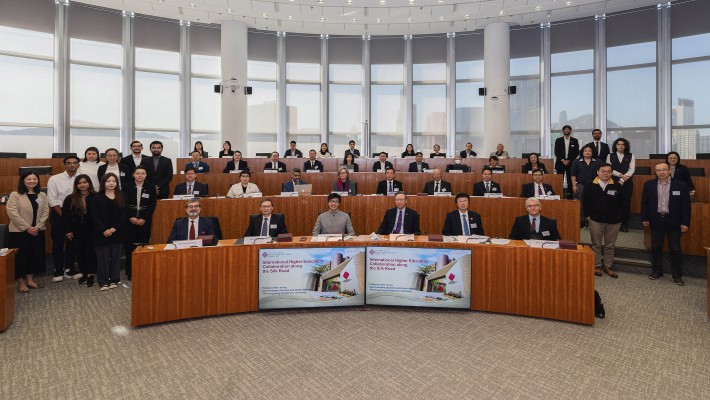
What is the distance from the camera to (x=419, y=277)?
4.23 m

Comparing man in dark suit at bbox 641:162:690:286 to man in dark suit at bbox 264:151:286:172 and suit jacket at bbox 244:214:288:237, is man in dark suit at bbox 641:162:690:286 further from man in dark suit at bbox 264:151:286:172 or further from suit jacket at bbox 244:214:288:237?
man in dark suit at bbox 264:151:286:172

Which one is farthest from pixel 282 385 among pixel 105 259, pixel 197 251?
pixel 105 259

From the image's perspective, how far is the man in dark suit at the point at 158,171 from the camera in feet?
19.7

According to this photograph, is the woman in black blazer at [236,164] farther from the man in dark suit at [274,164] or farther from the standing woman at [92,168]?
the standing woman at [92,168]

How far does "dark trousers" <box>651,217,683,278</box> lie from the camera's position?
511 cm

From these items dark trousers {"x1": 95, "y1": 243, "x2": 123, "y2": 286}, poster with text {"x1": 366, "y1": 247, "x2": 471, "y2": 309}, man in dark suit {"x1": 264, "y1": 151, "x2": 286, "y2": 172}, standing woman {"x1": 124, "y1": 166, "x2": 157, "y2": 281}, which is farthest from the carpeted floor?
man in dark suit {"x1": 264, "y1": 151, "x2": 286, "y2": 172}

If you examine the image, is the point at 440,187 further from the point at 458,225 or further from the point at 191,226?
the point at 191,226

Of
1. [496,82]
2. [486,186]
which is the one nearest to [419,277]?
[486,186]

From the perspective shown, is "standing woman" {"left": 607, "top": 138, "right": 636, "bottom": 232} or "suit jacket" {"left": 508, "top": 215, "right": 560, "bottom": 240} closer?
"suit jacket" {"left": 508, "top": 215, "right": 560, "bottom": 240}

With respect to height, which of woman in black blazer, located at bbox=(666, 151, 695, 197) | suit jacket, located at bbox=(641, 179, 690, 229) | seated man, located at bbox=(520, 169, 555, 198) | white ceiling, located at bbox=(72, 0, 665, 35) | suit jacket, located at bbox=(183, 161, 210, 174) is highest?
white ceiling, located at bbox=(72, 0, 665, 35)

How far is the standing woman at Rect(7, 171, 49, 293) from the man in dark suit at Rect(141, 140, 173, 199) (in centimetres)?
135

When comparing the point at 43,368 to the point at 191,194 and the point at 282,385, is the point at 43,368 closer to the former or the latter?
the point at 282,385

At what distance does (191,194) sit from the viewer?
6203 millimetres

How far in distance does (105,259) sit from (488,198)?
5335 mm
